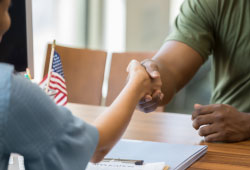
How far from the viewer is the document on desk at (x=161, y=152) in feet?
3.18

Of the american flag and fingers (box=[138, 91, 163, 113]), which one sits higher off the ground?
the american flag

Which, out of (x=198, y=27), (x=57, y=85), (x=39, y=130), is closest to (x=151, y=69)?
(x=57, y=85)

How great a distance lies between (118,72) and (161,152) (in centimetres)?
129

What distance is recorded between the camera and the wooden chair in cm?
227

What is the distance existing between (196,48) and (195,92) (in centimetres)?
141

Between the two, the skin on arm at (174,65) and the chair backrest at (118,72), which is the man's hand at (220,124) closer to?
the skin on arm at (174,65)

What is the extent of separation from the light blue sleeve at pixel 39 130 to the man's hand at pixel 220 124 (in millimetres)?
613

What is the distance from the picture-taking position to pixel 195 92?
299 cm

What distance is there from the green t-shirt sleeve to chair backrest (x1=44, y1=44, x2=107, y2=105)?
0.77 metres

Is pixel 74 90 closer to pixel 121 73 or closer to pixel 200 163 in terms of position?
pixel 121 73

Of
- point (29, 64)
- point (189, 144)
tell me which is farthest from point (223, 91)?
point (29, 64)

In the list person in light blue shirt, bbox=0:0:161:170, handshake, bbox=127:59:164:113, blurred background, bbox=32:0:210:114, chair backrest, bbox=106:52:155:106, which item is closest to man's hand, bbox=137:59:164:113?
handshake, bbox=127:59:164:113

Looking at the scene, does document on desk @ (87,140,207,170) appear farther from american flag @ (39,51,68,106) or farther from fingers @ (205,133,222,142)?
american flag @ (39,51,68,106)

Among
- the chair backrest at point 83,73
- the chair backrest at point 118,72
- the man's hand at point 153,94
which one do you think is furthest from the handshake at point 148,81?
the chair backrest at point 83,73
